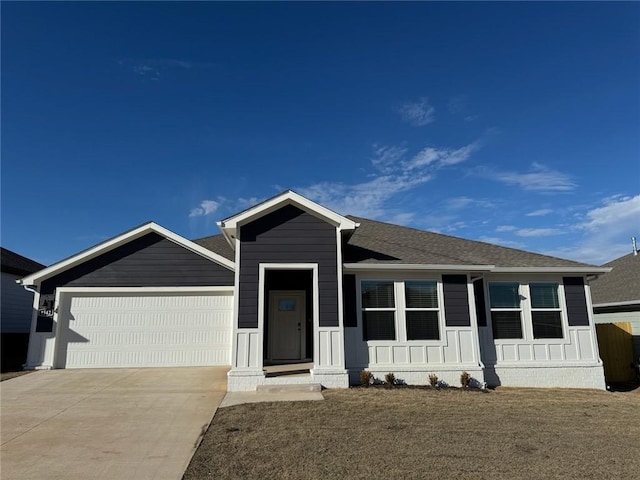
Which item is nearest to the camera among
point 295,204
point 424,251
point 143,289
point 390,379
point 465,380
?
point 390,379

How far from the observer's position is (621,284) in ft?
51.2

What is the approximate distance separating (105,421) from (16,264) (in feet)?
45.2

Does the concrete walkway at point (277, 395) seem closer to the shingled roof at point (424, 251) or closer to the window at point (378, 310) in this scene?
the window at point (378, 310)

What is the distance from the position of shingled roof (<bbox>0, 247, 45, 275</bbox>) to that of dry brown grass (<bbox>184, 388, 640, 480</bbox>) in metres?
13.8

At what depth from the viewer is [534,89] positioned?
500 inches

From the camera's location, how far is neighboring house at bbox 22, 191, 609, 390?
970cm

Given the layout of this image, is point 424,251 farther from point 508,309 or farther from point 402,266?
point 508,309

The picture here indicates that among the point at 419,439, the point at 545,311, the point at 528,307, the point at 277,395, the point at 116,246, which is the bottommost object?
the point at 419,439

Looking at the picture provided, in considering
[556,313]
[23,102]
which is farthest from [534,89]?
[23,102]

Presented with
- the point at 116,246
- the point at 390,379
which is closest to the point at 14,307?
the point at 116,246

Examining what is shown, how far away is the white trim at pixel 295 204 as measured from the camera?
9773 millimetres

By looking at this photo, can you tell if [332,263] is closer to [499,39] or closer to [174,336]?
[174,336]

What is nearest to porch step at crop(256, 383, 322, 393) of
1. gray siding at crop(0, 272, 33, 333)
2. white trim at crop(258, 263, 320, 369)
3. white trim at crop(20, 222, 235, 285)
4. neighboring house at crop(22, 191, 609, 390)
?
neighboring house at crop(22, 191, 609, 390)

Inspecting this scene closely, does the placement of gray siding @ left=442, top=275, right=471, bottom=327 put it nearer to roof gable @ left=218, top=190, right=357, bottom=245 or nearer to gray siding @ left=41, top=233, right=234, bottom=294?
roof gable @ left=218, top=190, right=357, bottom=245
